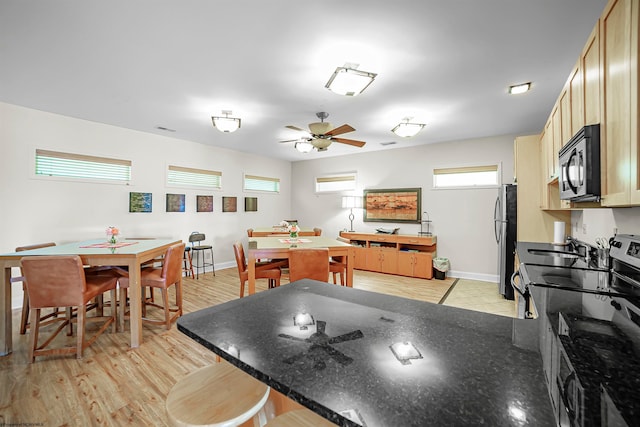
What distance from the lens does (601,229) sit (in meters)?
2.38

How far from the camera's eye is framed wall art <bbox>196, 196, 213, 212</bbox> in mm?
5566

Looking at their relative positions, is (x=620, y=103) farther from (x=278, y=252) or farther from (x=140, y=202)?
(x=140, y=202)

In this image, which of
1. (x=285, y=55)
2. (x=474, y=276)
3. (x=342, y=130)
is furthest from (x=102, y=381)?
(x=474, y=276)

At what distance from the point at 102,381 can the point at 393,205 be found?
5268 mm

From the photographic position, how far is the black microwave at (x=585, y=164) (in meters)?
1.33

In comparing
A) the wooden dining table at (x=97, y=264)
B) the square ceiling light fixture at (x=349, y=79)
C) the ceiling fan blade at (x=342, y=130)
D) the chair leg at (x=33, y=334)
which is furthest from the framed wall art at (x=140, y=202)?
the square ceiling light fixture at (x=349, y=79)

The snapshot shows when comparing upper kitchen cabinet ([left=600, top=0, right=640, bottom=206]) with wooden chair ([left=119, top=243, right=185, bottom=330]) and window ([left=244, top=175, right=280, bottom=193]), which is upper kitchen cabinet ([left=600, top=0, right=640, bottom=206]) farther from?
window ([left=244, top=175, right=280, bottom=193])

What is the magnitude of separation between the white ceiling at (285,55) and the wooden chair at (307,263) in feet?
5.76

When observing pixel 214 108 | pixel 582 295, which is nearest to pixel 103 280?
pixel 214 108

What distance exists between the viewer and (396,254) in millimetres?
5422

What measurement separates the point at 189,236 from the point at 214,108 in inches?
109

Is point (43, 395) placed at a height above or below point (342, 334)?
below

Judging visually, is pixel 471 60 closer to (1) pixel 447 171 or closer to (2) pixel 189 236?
(1) pixel 447 171

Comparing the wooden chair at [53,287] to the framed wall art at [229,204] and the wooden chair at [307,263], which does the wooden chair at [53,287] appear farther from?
the framed wall art at [229,204]
